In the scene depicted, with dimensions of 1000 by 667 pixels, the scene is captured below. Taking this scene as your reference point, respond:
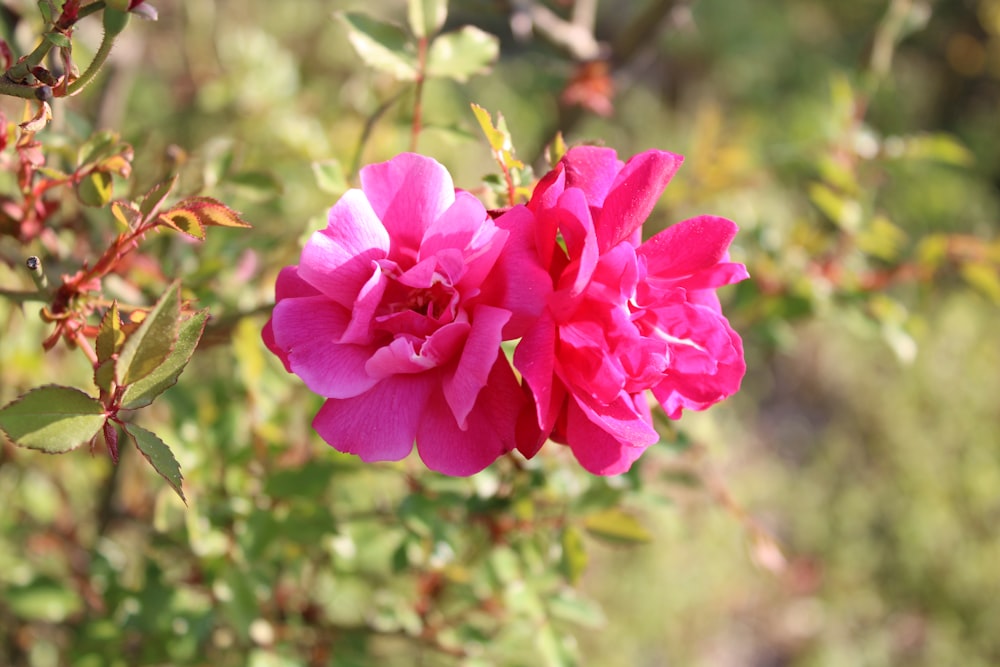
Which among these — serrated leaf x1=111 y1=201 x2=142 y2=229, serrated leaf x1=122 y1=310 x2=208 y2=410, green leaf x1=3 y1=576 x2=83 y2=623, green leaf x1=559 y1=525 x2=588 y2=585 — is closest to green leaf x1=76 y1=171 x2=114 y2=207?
serrated leaf x1=111 y1=201 x2=142 y2=229

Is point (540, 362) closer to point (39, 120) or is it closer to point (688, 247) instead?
point (688, 247)

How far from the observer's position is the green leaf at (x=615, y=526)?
0.72m

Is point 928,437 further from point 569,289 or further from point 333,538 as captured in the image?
point 569,289

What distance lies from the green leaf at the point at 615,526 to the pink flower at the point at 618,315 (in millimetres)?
262

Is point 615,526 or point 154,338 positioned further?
point 615,526

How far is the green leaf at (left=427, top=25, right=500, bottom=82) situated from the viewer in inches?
24.2

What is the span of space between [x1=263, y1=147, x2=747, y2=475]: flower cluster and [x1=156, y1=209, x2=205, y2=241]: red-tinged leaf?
0.06 meters

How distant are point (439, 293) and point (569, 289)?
0.07 metres

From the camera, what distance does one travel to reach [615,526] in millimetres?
722

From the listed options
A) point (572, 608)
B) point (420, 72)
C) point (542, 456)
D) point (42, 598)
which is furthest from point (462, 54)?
point (42, 598)

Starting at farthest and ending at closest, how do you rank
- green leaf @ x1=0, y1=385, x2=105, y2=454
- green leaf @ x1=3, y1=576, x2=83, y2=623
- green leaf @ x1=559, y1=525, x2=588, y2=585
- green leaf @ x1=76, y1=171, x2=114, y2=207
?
1. green leaf @ x1=3, y1=576, x2=83, y2=623
2. green leaf @ x1=559, y1=525, x2=588, y2=585
3. green leaf @ x1=76, y1=171, x2=114, y2=207
4. green leaf @ x1=0, y1=385, x2=105, y2=454

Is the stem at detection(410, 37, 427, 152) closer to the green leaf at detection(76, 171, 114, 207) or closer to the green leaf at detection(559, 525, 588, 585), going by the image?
the green leaf at detection(76, 171, 114, 207)

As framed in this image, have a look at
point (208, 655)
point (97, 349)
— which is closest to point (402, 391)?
point (97, 349)

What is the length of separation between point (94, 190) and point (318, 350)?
21 cm
